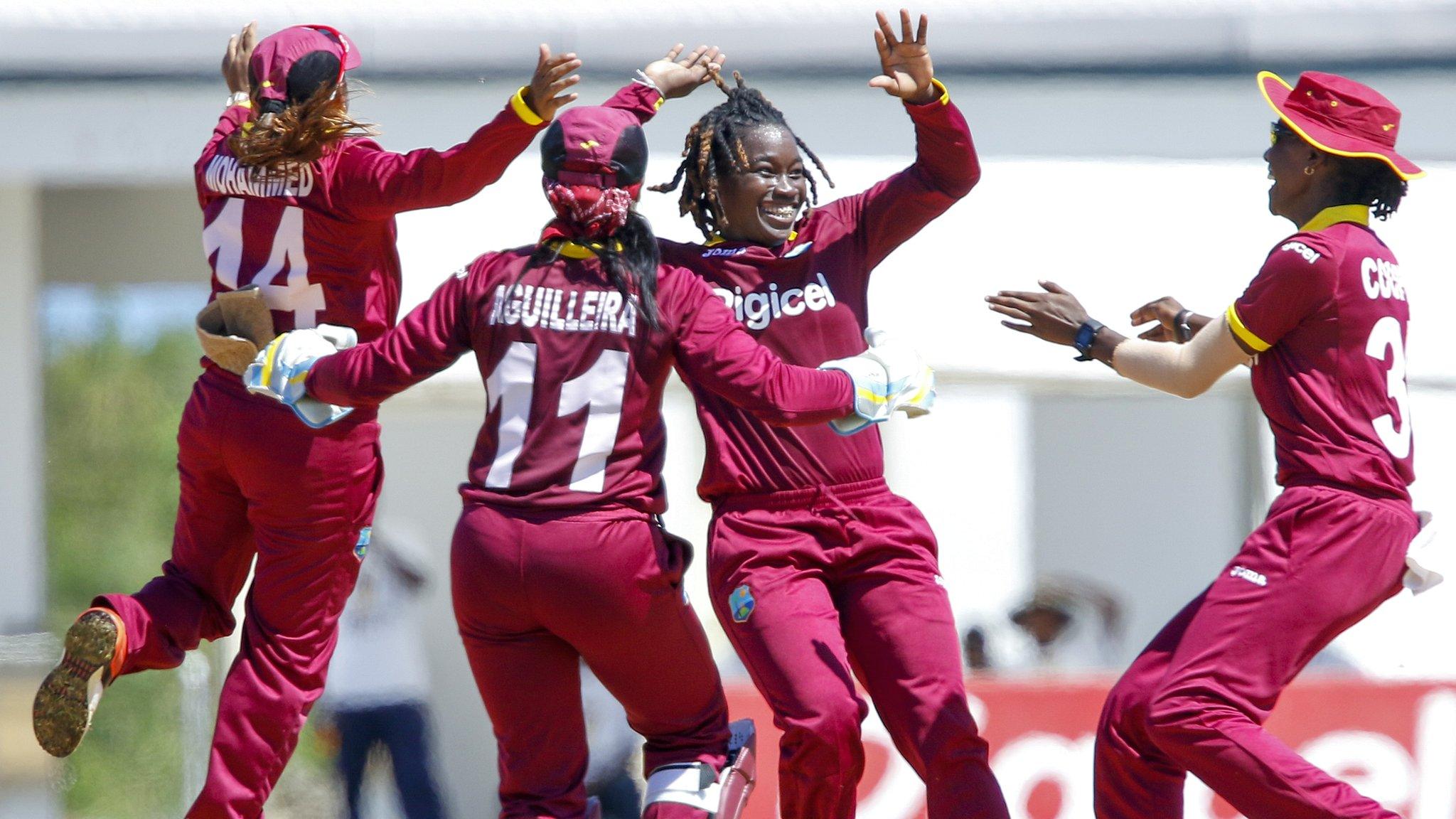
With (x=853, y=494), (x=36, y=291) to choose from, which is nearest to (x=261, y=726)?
(x=853, y=494)

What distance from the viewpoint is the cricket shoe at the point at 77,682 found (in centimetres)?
405

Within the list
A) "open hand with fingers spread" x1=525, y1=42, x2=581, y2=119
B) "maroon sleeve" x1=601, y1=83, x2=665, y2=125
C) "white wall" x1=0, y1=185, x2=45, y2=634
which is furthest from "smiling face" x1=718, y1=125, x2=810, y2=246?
"white wall" x1=0, y1=185, x2=45, y2=634

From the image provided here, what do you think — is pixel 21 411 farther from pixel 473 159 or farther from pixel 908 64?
pixel 908 64

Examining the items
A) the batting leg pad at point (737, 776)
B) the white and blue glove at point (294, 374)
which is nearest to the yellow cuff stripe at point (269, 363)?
the white and blue glove at point (294, 374)

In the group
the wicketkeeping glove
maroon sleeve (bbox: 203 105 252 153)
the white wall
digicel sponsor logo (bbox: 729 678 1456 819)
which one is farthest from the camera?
Answer: the white wall

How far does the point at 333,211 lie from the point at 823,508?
1.43m

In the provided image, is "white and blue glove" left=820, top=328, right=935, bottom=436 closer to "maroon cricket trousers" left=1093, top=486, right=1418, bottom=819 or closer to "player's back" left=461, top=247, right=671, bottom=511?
"player's back" left=461, top=247, right=671, bottom=511

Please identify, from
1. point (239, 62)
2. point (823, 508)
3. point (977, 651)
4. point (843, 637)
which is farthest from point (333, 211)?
point (977, 651)

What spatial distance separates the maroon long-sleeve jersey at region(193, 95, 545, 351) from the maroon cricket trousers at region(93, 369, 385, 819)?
0.28 metres

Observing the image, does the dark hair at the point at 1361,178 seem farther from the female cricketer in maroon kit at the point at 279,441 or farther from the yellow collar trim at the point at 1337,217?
the female cricketer in maroon kit at the point at 279,441

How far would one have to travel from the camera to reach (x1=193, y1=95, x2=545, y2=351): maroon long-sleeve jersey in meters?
4.04

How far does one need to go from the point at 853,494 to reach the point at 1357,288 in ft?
4.09

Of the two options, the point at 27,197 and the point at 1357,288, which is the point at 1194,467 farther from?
the point at 27,197

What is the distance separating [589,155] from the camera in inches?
147
